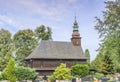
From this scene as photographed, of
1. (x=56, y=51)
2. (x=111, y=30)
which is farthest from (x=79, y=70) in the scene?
(x=111, y=30)

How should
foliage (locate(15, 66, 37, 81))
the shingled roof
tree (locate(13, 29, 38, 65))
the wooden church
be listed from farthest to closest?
1. tree (locate(13, 29, 38, 65))
2. the shingled roof
3. the wooden church
4. foliage (locate(15, 66, 37, 81))


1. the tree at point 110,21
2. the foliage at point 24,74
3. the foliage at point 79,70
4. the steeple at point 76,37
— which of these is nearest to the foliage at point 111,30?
the tree at point 110,21

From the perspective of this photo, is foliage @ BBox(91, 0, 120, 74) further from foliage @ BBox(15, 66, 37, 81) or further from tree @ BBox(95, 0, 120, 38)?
foliage @ BBox(15, 66, 37, 81)

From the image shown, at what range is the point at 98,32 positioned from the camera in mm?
30125

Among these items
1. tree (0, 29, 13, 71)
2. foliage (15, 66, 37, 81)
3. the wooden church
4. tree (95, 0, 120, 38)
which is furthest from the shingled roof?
tree (95, 0, 120, 38)

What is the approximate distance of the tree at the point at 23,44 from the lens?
72863 millimetres

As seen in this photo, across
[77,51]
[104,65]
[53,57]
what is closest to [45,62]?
[53,57]

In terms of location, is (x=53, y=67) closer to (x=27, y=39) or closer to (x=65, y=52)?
(x=65, y=52)

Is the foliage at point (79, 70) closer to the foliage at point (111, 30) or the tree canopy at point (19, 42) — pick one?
the tree canopy at point (19, 42)

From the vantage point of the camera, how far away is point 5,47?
71.8 meters

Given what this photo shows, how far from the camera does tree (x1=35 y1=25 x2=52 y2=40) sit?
77.1 m

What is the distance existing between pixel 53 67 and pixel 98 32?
121ft

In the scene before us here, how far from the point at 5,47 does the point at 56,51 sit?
43.4 ft

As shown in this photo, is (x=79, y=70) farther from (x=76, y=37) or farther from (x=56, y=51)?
(x=76, y=37)
